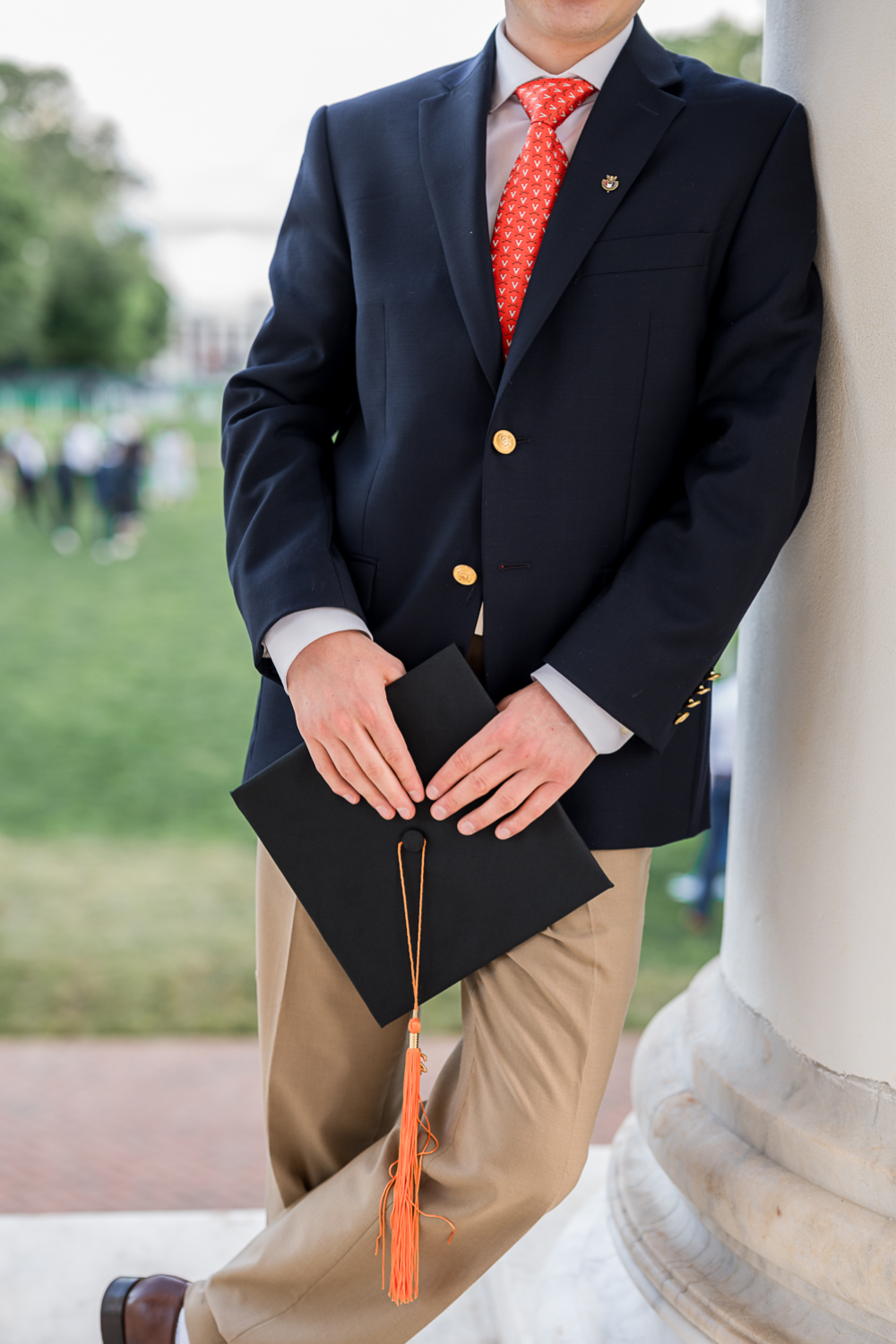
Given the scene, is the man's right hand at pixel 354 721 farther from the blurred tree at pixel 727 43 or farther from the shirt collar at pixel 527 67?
the blurred tree at pixel 727 43

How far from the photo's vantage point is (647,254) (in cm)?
111

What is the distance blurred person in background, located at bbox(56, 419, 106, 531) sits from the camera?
8867mm

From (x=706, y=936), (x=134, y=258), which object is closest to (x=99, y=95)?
(x=134, y=258)

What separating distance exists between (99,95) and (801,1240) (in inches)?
362

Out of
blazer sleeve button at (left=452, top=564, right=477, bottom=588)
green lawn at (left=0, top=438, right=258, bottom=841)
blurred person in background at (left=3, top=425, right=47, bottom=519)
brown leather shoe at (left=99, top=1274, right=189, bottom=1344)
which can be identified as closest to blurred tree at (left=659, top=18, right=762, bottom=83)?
blazer sleeve button at (left=452, top=564, right=477, bottom=588)

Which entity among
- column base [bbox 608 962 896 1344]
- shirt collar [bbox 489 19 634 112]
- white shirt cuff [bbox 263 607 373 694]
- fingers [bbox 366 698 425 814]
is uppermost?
shirt collar [bbox 489 19 634 112]

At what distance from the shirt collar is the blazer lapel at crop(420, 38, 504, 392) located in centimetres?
1

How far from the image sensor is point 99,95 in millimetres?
8328

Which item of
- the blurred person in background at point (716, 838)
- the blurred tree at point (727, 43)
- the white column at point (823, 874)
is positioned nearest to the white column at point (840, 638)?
the white column at point (823, 874)

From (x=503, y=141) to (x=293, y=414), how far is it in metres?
0.38

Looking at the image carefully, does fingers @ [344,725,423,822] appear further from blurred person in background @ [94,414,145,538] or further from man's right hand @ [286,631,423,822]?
blurred person in background @ [94,414,145,538]

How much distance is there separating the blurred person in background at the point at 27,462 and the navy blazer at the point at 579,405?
8.24 metres

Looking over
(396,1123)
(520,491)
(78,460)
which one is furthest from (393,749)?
(78,460)

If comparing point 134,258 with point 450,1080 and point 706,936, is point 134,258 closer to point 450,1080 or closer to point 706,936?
point 706,936
